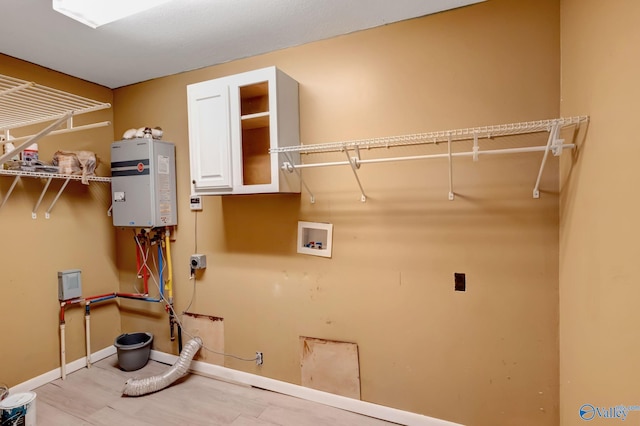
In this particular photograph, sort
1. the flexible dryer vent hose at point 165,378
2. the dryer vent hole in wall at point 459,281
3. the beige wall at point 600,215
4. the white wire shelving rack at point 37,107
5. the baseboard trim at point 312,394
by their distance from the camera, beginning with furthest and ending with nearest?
the flexible dryer vent hose at point 165,378
the baseboard trim at point 312,394
the dryer vent hole in wall at point 459,281
the white wire shelving rack at point 37,107
the beige wall at point 600,215

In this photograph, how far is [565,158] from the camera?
5.22 ft

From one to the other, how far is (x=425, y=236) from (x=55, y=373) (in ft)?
9.97

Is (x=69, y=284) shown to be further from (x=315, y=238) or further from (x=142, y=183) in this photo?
(x=315, y=238)

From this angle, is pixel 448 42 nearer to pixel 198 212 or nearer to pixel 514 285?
pixel 514 285

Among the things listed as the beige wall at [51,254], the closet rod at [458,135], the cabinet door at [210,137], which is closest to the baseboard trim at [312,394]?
the beige wall at [51,254]

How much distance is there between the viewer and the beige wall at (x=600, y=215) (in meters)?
1.03

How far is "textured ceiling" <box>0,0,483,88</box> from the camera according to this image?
5.88ft

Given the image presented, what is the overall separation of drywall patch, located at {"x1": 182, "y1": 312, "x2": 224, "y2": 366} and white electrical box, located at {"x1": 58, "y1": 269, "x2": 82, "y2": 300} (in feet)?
2.93

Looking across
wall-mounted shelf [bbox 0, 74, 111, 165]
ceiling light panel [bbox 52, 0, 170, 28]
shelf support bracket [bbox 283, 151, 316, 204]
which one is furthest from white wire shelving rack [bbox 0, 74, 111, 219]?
shelf support bracket [bbox 283, 151, 316, 204]

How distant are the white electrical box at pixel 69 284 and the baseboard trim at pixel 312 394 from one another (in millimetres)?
858

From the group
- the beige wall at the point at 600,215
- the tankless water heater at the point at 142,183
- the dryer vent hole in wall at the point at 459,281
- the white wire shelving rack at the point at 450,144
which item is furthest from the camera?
the tankless water heater at the point at 142,183

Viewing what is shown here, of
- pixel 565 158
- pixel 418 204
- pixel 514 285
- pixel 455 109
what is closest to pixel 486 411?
pixel 514 285

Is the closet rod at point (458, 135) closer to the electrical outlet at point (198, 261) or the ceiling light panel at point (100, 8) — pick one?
the ceiling light panel at point (100, 8)

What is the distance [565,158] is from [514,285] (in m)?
0.70
